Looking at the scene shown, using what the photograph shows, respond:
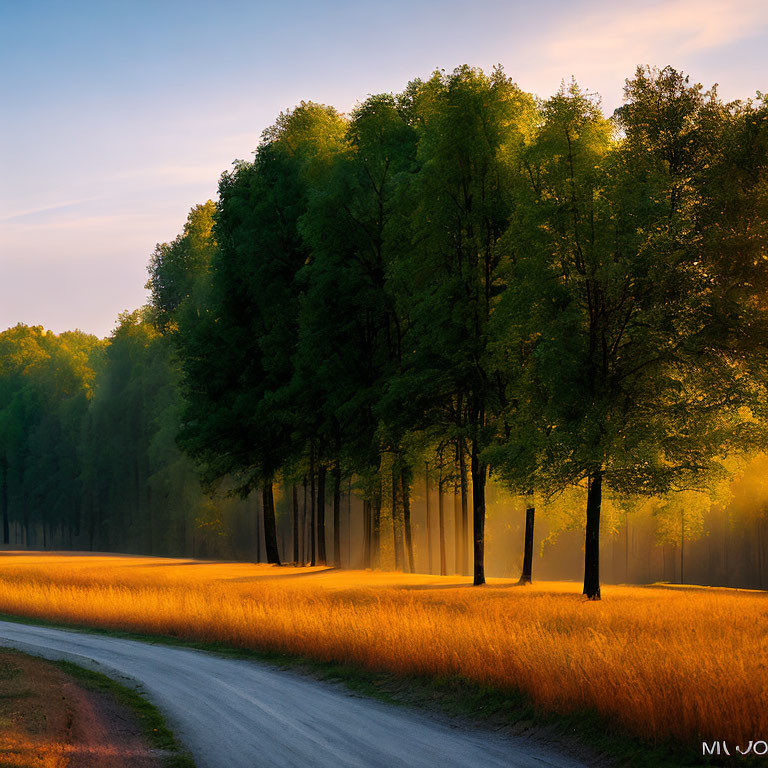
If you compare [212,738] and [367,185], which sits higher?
[367,185]

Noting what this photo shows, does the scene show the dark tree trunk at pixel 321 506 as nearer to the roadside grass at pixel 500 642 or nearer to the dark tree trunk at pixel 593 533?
the roadside grass at pixel 500 642

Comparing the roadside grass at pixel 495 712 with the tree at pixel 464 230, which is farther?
the tree at pixel 464 230

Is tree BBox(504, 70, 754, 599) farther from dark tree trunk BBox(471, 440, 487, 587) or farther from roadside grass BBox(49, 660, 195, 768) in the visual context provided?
Answer: roadside grass BBox(49, 660, 195, 768)

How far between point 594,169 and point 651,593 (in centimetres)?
1444

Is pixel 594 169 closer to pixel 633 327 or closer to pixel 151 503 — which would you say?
pixel 633 327

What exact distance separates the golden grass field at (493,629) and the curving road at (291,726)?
1.34 metres

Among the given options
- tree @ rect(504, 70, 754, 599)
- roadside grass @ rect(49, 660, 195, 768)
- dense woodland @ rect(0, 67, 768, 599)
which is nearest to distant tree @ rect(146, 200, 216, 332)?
dense woodland @ rect(0, 67, 768, 599)

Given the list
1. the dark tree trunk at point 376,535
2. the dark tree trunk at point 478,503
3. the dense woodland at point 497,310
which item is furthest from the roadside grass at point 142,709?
the dark tree trunk at point 376,535

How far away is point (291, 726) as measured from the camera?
38.7 feet

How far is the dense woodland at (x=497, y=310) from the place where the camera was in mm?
25250

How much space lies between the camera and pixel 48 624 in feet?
84.2

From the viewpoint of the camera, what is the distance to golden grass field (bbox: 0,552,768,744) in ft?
35.8

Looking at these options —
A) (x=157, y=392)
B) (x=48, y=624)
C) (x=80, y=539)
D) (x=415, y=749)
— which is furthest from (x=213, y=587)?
(x=80, y=539)

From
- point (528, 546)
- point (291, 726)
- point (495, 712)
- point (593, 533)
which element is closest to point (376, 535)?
point (528, 546)
